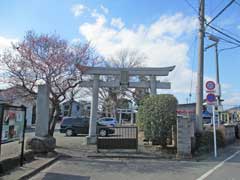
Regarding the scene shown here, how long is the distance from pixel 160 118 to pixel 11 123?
6.78m

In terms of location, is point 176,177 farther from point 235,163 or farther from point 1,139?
point 1,139

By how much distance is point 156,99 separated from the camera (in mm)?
13445

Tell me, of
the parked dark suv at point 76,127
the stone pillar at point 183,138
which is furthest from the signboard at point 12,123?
the parked dark suv at point 76,127

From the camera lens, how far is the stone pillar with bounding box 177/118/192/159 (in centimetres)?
1239

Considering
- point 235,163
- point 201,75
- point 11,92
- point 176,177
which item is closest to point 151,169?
point 176,177

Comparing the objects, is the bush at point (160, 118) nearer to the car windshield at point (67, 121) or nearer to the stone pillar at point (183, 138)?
the stone pillar at point (183, 138)

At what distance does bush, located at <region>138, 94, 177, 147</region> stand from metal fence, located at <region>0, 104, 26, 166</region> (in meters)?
5.99

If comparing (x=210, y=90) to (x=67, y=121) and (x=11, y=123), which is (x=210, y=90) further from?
(x=67, y=121)

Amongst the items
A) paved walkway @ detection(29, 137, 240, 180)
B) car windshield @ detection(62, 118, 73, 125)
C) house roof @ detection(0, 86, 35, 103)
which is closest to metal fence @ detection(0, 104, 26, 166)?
paved walkway @ detection(29, 137, 240, 180)

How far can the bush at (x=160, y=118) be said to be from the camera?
42.3 feet

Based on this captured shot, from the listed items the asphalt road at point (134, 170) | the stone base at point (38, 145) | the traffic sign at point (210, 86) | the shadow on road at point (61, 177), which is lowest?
the shadow on road at point (61, 177)

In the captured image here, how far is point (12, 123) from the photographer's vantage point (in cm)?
859

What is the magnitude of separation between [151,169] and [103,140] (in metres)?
4.13

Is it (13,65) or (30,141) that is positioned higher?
(13,65)
